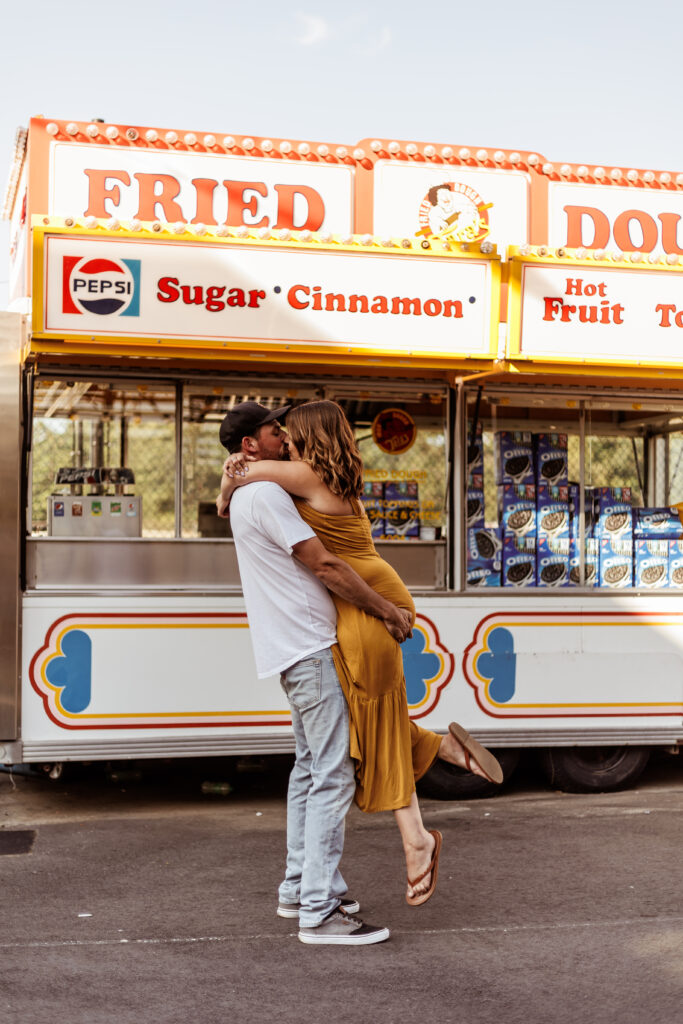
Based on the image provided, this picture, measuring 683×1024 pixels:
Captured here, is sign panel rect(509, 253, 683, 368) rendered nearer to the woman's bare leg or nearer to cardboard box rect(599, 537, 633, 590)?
cardboard box rect(599, 537, 633, 590)

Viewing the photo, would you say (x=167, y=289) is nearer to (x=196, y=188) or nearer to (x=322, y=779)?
(x=196, y=188)

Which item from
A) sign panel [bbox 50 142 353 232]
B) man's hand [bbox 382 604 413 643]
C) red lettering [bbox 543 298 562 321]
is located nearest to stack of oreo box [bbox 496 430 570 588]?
red lettering [bbox 543 298 562 321]

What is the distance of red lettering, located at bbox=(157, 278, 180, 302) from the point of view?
18.4 feet

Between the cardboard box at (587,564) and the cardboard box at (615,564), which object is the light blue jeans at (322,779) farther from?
the cardboard box at (615,564)

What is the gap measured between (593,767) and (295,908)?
279 cm

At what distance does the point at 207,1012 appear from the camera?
11.6 ft

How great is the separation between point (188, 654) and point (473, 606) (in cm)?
161

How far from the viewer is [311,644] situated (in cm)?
410

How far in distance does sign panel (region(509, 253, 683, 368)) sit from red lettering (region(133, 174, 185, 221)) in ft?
6.75

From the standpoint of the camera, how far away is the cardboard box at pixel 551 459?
6.89 m

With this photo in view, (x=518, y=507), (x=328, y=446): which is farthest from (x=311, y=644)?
(x=518, y=507)

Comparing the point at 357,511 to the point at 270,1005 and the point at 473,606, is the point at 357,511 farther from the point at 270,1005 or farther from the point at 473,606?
the point at 473,606

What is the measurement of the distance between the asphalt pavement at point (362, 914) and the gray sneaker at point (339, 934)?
3cm

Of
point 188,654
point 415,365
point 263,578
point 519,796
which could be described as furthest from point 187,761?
point 263,578
